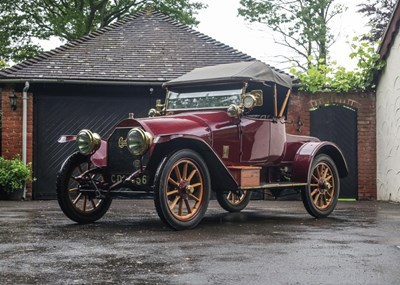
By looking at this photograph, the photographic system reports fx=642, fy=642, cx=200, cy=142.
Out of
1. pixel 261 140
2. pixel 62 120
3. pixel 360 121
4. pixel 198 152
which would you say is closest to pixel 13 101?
pixel 62 120

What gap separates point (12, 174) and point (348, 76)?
799cm

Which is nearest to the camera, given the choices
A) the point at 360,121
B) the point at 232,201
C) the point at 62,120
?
the point at 232,201

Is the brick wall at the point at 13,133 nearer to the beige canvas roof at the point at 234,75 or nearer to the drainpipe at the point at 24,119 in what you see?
the drainpipe at the point at 24,119

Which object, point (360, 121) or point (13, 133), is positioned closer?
point (13, 133)

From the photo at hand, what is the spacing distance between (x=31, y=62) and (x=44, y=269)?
11.8 m

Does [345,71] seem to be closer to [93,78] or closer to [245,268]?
[93,78]

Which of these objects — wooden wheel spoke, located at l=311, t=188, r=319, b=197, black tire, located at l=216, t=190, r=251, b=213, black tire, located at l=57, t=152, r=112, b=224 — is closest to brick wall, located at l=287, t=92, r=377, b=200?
black tire, located at l=216, t=190, r=251, b=213

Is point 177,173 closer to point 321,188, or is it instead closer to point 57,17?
point 321,188

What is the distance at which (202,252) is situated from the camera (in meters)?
5.41

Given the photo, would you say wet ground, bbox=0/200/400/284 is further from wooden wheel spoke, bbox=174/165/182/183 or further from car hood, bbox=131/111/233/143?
car hood, bbox=131/111/233/143

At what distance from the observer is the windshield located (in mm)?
8516

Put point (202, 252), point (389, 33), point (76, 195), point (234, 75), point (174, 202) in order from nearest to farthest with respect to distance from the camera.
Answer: point (202, 252) → point (174, 202) → point (76, 195) → point (234, 75) → point (389, 33)

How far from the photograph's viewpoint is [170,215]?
6926mm

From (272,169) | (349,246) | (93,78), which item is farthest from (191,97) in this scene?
(93,78)
